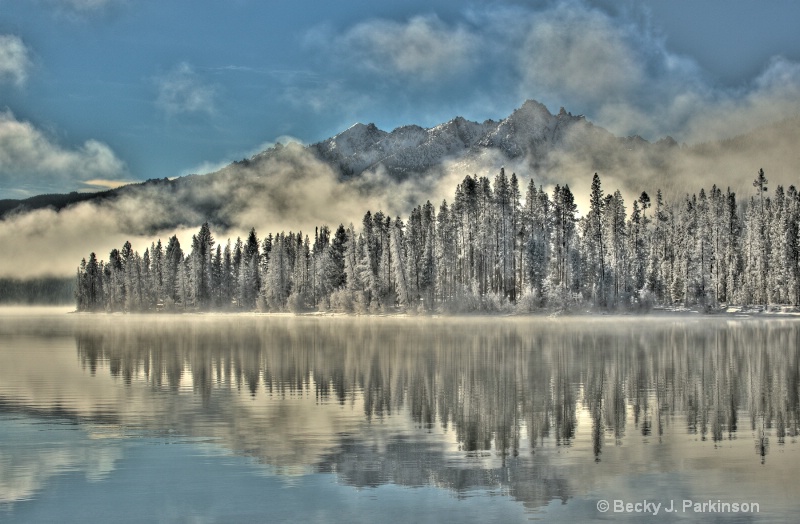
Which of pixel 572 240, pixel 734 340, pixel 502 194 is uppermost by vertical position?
pixel 502 194

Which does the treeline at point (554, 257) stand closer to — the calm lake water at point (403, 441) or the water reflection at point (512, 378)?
the water reflection at point (512, 378)

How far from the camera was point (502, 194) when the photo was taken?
128 m

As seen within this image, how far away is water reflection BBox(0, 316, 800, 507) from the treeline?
67949mm

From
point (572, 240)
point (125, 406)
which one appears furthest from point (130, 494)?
point (572, 240)

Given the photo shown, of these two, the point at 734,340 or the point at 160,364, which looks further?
the point at 734,340

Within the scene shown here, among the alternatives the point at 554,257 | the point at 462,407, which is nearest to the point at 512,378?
the point at 462,407

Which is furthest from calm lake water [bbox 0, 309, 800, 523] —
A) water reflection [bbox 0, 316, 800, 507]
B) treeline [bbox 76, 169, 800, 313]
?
treeline [bbox 76, 169, 800, 313]

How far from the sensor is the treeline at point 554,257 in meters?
119

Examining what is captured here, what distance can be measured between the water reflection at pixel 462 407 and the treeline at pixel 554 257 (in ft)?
223

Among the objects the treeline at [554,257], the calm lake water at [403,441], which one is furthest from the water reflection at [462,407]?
the treeline at [554,257]

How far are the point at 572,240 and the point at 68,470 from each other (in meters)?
110

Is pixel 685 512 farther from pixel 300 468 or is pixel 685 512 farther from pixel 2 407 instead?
pixel 2 407

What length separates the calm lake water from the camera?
1528 cm

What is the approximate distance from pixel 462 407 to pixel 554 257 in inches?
3829
